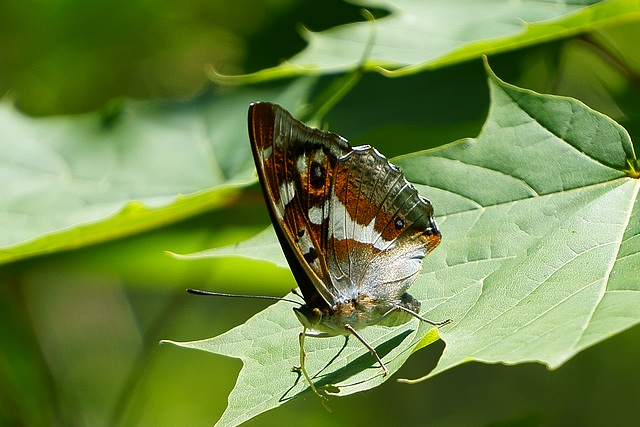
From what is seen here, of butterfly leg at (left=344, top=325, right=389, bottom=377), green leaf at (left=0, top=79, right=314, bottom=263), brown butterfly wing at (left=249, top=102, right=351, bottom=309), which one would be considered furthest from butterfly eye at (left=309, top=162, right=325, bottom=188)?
green leaf at (left=0, top=79, right=314, bottom=263)

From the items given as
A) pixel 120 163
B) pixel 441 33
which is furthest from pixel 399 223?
pixel 120 163

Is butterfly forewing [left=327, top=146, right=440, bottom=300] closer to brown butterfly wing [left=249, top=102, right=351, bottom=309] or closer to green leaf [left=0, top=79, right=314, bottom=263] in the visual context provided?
brown butterfly wing [left=249, top=102, right=351, bottom=309]

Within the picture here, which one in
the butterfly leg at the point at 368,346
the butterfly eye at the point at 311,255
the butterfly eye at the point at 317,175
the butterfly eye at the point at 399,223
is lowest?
the butterfly leg at the point at 368,346

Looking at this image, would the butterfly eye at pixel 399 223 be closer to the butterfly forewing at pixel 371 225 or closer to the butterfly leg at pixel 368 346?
the butterfly forewing at pixel 371 225

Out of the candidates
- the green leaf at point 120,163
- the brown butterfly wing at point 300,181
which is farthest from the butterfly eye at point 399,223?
the green leaf at point 120,163

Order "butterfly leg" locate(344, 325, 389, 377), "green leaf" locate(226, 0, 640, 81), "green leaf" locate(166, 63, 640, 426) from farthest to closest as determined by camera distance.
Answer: "green leaf" locate(226, 0, 640, 81) → "butterfly leg" locate(344, 325, 389, 377) → "green leaf" locate(166, 63, 640, 426)
